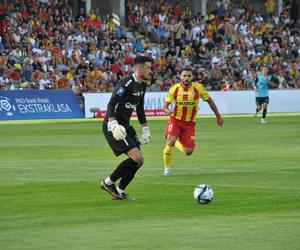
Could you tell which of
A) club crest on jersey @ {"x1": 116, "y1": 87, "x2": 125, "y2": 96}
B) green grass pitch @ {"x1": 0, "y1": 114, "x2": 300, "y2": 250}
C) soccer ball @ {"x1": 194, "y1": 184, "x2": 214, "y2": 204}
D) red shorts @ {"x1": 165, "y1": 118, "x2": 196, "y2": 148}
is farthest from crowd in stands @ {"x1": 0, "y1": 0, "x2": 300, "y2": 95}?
soccer ball @ {"x1": 194, "y1": 184, "x2": 214, "y2": 204}

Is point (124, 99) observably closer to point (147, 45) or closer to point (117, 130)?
point (117, 130)

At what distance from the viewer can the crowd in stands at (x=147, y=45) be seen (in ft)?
143

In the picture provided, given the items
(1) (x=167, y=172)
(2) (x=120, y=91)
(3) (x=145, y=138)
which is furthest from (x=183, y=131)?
(2) (x=120, y=91)

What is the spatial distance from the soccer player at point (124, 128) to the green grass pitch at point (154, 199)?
1.03ft

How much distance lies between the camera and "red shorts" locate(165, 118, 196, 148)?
20.0m

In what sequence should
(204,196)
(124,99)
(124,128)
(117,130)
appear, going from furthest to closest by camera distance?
(124,99)
(124,128)
(117,130)
(204,196)

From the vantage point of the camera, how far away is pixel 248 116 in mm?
Result: 44031

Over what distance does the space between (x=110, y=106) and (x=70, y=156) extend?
885cm

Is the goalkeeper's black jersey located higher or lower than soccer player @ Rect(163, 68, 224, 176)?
higher

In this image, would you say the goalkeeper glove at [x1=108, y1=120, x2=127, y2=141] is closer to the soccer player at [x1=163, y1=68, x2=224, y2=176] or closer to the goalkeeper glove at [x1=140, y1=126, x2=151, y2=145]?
the goalkeeper glove at [x1=140, y1=126, x2=151, y2=145]

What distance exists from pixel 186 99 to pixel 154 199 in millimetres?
5881

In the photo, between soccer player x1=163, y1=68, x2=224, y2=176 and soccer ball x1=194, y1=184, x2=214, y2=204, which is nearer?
soccer ball x1=194, y1=184, x2=214, y2=204

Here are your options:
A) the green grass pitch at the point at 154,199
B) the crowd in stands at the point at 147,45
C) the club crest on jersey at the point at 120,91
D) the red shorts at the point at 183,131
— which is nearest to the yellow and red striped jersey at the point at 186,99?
the red shorts at the point at 183,131

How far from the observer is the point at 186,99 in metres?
20.3
